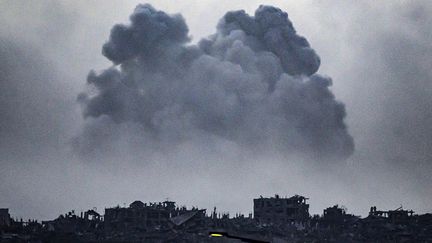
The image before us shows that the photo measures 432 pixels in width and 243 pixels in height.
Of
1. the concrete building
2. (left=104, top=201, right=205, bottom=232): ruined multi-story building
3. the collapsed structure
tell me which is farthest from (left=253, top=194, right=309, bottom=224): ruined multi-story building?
the concrete building

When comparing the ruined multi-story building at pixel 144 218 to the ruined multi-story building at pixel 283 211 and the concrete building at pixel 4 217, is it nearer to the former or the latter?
the ruined multi-story building at pixel 283 211

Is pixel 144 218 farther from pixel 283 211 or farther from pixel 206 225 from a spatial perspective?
pixel 283 211

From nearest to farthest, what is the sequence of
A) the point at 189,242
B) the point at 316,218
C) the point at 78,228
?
1. the point at 189,242
2. the point at 78,228
3. the point at 316,218

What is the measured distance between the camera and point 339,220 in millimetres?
170750

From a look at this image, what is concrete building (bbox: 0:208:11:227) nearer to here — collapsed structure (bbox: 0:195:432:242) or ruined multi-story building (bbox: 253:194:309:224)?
collapsed structure (bbox: 0:195:432:242)

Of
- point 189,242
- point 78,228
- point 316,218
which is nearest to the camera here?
point 189,242

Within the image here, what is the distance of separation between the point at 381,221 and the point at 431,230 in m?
9.21

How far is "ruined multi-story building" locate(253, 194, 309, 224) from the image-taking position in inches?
6816

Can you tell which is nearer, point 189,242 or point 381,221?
point 189,242

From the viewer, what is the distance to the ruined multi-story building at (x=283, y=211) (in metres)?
173

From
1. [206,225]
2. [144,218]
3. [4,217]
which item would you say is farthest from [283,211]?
[4,217]

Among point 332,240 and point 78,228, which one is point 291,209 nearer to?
point 332,240

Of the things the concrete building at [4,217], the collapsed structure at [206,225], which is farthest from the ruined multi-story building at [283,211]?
the concrete building at [4,217]

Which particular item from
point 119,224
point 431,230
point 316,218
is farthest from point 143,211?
point 431,230
